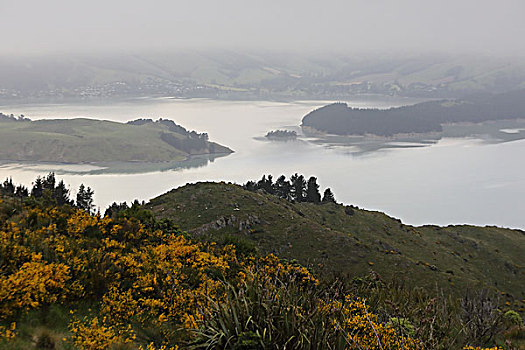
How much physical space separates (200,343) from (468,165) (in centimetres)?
20394

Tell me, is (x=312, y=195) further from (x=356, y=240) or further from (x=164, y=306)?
(x=164, y=306)

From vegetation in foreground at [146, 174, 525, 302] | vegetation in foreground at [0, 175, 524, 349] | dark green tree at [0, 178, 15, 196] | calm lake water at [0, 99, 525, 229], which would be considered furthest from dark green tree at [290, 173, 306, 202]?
vegetation in foreground at [0, 175, 524, 349]

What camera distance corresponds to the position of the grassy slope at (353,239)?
A: 40.2 meters

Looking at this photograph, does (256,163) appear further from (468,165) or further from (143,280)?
(143,280)

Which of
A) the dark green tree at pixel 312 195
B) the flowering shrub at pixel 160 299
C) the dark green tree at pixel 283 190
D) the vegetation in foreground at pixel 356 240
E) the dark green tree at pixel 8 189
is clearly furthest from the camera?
the dark green tree at pixel 283 190

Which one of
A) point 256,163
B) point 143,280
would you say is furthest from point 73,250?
point 256,163

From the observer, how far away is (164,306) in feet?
36.9

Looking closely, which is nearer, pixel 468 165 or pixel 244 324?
pixel 244 324

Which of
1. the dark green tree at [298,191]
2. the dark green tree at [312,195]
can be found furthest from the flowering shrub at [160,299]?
the dark green tree at [298,191]

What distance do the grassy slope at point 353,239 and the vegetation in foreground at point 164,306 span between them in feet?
57.5

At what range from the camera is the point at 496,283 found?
47844 millimetres

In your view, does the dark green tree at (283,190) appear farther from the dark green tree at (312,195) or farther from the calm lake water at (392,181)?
the calm lake water at (392,181)

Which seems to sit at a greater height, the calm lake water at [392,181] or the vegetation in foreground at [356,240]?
the vegetation in foreground at [356,240]

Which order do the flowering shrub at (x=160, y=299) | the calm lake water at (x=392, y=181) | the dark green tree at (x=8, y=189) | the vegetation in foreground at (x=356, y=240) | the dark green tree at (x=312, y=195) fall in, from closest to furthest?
the flowering shrub at (x=160, y=299), the vegetation in foreground at (x=356, y=240), the dark green tree at (x=8, y=189), the dark green tree at (x=312, y=195), the calm lake water at (x=392, y=181)
